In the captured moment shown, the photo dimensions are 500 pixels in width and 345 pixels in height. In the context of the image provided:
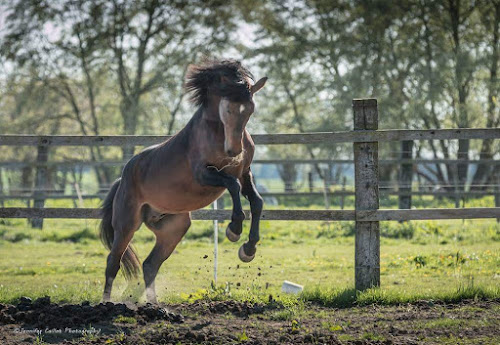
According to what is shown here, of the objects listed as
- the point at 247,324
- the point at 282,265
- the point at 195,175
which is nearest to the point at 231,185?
the point at 195,175

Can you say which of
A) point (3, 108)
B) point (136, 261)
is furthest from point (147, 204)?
point (3, 108)

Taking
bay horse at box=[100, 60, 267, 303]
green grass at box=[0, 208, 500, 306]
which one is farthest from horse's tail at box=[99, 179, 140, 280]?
green grass at box=[0, 208, 500, 306]

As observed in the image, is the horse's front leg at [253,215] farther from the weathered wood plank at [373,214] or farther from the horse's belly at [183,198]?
the weathered wood plank at [373,214]

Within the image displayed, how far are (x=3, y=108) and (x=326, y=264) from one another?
19830mm

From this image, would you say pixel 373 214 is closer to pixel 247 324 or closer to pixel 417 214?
pixel 417 214

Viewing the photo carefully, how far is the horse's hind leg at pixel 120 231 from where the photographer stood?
5984 millimetres

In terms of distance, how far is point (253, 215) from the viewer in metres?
5.32

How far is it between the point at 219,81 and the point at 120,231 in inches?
76.1

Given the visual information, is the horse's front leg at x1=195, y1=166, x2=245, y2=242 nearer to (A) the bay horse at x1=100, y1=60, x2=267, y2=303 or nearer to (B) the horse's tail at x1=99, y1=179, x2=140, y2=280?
(A) the bay horse at x1=100, y1=60, x2=267, y2=303

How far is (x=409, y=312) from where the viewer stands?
17.8 ft

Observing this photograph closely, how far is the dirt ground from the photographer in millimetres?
4363

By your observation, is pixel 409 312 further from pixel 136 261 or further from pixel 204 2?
pixel 204 2

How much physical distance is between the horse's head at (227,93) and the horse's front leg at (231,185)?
→ 27 cm

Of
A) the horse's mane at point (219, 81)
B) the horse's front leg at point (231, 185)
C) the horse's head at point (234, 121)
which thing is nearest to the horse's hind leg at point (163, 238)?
the horse's front leg at point (231, 185)
